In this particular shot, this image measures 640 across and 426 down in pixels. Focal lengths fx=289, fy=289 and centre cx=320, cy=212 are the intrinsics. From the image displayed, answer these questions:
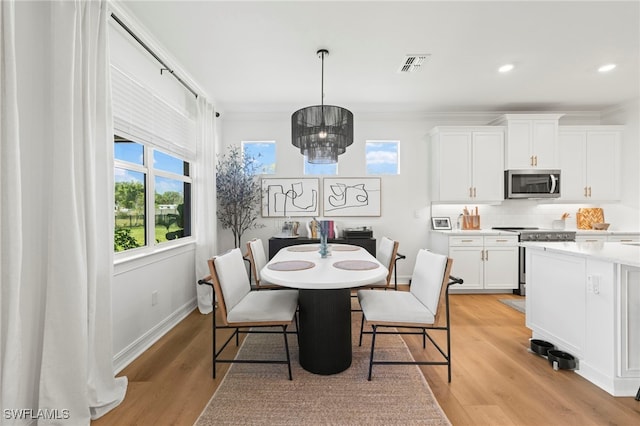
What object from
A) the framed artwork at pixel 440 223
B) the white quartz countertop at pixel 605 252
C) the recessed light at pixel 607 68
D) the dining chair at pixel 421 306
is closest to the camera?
the white quartz countertop at pixel 605 252

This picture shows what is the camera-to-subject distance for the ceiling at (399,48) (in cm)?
223

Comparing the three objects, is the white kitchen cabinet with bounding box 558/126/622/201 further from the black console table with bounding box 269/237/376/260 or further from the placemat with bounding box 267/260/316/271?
the placemat with bounding box 267/260/316/271

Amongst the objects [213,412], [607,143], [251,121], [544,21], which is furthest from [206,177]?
[607,143]

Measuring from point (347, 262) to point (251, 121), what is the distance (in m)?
3.17

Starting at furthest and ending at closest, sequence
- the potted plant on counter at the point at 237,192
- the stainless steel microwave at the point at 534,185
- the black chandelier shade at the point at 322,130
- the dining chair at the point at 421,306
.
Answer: the stainless steel microwave at the point at 534,185 < the potted plant on counter at the point at 237,192 < the black chandelier shade at the point at 322,130 < the dining chair at the point at 421,306

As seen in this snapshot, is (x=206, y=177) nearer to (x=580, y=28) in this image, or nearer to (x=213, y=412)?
(x=213, y=412)

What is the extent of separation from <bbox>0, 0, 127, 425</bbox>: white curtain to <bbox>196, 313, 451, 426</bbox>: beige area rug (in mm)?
765

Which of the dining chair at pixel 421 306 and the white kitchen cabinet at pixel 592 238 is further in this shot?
the white kitchen cabinet at pixel 592 238

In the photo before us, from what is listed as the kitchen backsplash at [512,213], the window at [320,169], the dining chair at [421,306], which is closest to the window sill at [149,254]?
the dining chair at [421,306]

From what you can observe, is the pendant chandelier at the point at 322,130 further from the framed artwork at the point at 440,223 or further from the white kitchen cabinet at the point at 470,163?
the framed artwork at the point at 440,223

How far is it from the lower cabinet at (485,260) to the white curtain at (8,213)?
4232 millimetres

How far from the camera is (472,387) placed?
196 cm

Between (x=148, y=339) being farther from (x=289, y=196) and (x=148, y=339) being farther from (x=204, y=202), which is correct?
(x=289, y=196)

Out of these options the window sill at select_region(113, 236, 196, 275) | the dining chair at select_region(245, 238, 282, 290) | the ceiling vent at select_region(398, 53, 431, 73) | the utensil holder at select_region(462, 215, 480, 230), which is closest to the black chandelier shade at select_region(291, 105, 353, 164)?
the ceiling vent at select_region(398, 53, 431, 73)
